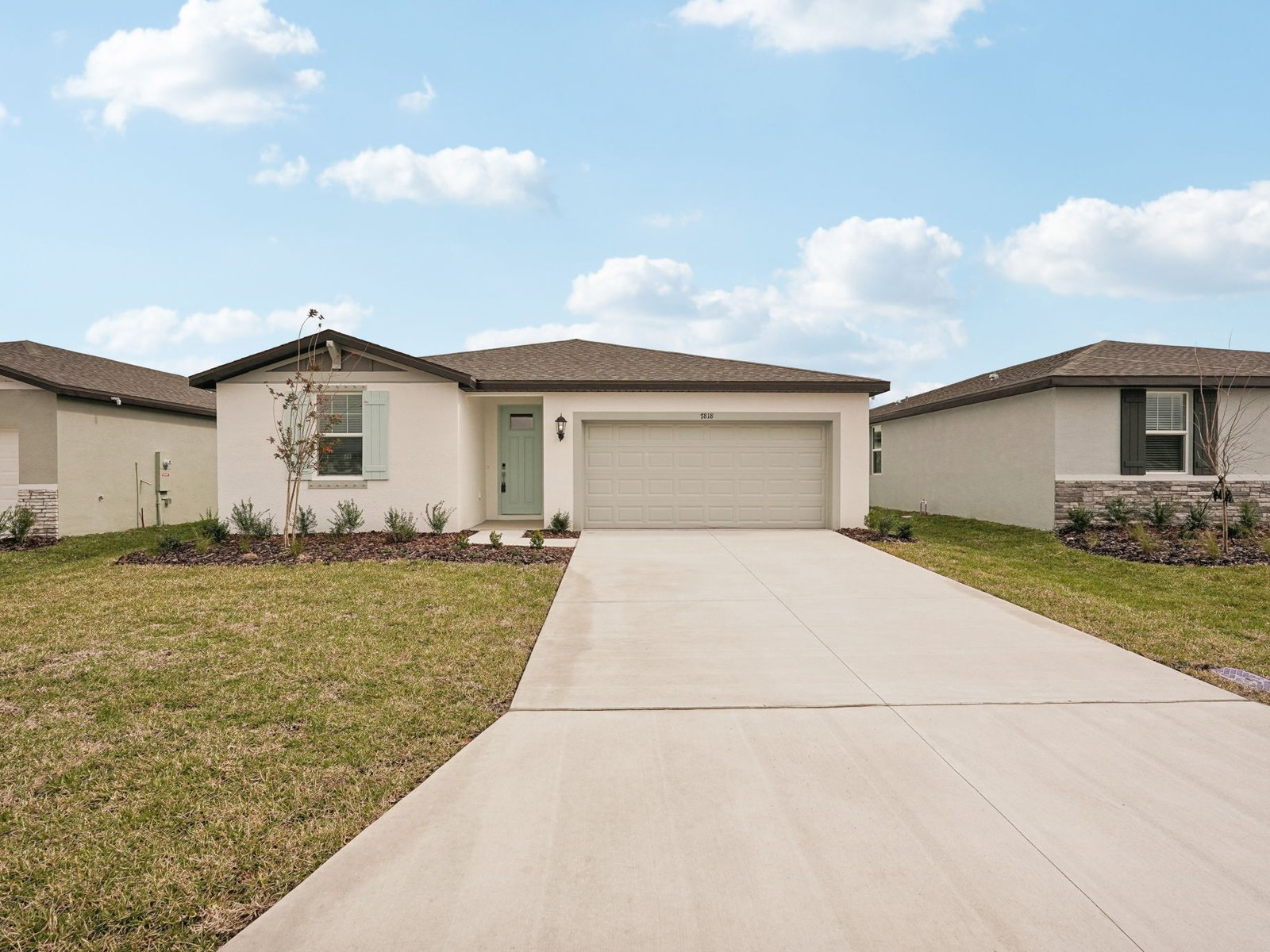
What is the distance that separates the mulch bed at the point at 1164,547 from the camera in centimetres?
1033

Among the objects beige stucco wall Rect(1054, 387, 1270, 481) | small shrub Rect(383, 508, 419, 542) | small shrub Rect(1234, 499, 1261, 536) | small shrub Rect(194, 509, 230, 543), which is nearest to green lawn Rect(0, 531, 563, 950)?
small shrub Rect(194, 509, 230, 543)

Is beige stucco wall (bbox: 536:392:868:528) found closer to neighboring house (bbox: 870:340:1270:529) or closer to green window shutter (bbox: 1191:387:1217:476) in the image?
neighboring house (bbox: 870:340:1270:529)

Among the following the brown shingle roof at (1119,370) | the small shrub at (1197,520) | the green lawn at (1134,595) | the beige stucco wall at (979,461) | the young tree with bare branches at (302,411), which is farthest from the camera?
the beige stucco wall at (979,461)

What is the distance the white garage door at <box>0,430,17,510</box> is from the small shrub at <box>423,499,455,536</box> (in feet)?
27.6

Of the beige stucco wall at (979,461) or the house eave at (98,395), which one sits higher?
the house eave at (98,395)

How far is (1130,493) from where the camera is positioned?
527 inches

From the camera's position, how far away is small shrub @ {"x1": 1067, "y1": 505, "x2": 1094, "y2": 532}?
496 inches

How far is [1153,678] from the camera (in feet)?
15.2

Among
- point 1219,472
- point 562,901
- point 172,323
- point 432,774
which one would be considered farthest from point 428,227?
point 1219,472

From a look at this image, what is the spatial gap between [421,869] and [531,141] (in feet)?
53.0

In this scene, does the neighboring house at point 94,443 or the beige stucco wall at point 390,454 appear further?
the neighboring house at point 94,443

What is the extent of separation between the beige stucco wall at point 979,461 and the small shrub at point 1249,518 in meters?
2.52

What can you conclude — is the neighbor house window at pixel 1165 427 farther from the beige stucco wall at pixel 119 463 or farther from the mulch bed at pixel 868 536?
the beige stucco wall at pixel 119 463

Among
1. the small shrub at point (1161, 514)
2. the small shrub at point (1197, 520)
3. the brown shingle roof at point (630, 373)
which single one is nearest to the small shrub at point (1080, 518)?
the small shrub at point (1161, 514)
